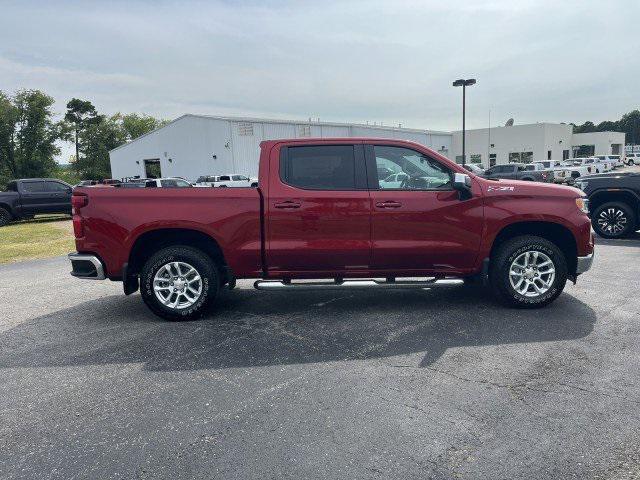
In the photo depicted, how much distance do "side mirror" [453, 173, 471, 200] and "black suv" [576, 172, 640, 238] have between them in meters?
6.82

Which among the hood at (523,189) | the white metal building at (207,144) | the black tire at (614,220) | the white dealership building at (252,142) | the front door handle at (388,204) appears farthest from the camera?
the white dealership building at (252,142)

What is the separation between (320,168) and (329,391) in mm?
2632

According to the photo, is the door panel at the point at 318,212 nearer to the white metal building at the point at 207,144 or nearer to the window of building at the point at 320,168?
the window of building at the point at 320,168

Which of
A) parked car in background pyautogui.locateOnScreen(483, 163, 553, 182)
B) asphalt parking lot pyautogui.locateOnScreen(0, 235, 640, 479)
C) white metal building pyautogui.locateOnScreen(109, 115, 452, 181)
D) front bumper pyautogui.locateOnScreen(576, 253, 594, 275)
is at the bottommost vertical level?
asphalt parking lot pyautogui.locateOnScreen(0, 235, 640, 479)

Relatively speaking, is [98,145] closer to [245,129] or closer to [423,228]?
[245,129]

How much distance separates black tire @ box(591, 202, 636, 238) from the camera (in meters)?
10.0

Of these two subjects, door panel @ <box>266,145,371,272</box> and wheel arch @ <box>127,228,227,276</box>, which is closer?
door panel @ <box>266,145,371,272</box>

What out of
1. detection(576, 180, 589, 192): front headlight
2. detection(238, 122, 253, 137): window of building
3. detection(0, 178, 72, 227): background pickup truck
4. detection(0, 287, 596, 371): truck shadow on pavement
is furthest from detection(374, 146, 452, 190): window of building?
detection(238, 122, 253, 137): window of building

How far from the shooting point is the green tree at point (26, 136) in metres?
52.2

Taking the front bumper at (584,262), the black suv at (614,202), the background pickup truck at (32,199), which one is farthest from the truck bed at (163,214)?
the background pickup truck at (32,199)

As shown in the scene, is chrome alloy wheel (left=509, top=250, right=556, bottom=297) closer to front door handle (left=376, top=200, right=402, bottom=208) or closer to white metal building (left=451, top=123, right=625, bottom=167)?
front door handle (left=376, top=200, right=402, bottom=208)

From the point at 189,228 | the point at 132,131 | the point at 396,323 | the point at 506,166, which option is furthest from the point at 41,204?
the point at 132,131

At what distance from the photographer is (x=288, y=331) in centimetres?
480

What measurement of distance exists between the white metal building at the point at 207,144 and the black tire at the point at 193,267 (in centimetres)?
2877
